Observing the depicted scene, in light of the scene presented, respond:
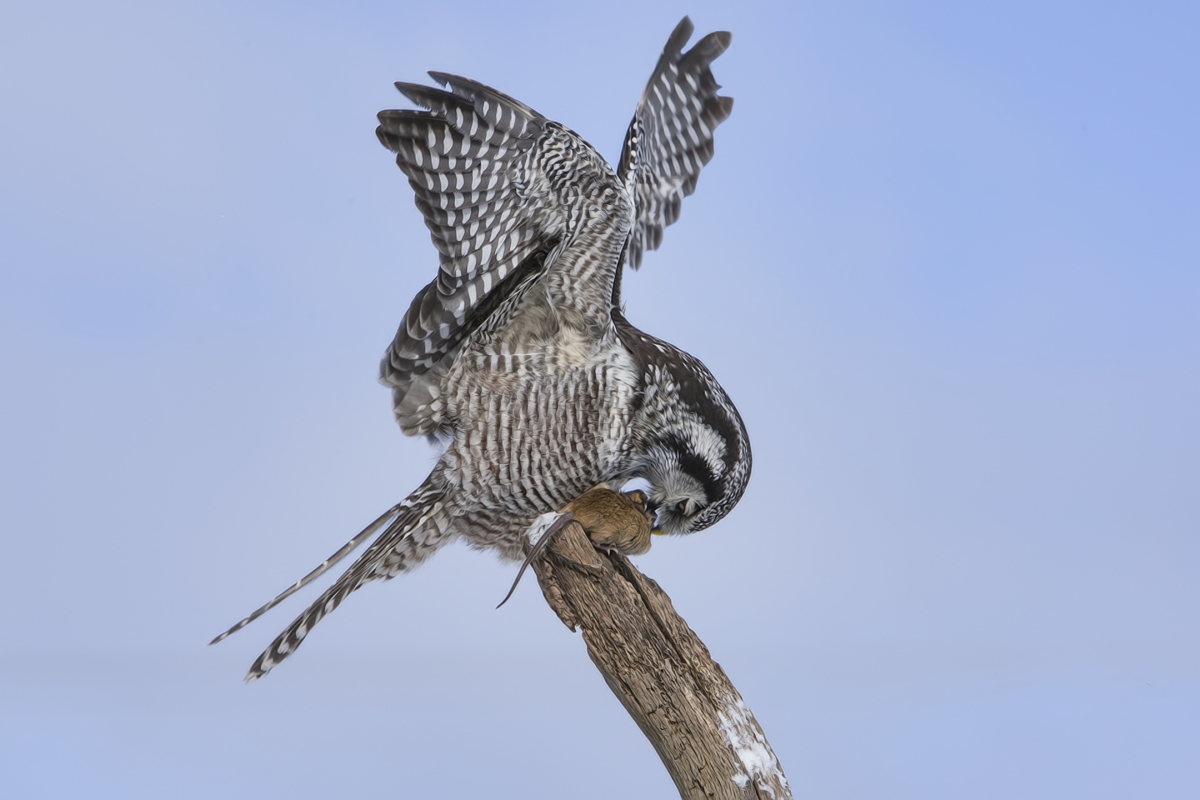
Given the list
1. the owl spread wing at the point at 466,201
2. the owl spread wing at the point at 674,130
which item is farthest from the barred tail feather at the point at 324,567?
the owl spread wing at the point at 674,130

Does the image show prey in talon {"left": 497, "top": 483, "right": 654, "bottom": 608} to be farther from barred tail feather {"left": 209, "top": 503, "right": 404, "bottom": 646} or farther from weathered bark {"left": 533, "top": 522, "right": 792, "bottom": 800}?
barred tail feather {"left": 209, "top": 503, "right": 404, "bottom": 646}

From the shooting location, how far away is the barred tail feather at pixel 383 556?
323 centimetres

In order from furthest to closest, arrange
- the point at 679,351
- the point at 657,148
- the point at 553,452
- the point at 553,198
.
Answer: the point at 657,148 < the point at 679,351 < the point at 553,452 < the point at 553,198

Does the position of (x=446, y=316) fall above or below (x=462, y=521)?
above

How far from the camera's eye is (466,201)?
114 inches

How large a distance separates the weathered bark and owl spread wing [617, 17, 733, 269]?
1.63 meters

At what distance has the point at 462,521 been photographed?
340 centimetres

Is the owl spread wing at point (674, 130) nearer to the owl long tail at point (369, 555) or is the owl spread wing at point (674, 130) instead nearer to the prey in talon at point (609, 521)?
the prey in talon at point (609, 521)

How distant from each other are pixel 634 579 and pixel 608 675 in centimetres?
27

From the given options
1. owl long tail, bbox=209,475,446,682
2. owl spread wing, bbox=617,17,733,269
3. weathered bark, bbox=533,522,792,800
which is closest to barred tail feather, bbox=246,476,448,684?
owl long tail, bbox=209,475,446,682

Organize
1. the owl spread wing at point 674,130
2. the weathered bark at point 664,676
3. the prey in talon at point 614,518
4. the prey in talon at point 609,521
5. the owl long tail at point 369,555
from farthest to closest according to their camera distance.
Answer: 1. the owl spread wing at point 674,130
2. the owl long tail at point 369,555
3. the prey in talon at point 614,518
4. the prey in talon at point 609,521
5. the weathered bark at point 664,676

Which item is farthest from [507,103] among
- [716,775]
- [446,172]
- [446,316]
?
[716,775]

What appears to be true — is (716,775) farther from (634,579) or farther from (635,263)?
(635,263)

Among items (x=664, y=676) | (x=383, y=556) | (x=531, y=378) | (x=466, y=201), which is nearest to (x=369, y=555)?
(x=383, y=556)
